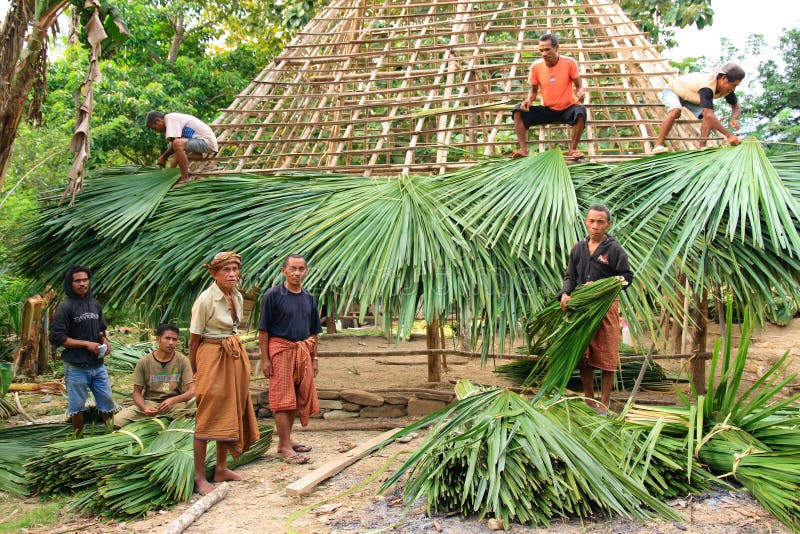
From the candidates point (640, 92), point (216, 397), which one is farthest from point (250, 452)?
point (640, 92)

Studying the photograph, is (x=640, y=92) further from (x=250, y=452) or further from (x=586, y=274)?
(x=250, y=452)

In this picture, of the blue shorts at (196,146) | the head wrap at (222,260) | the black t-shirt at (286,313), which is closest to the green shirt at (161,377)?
the black t-shirt at (286,313)

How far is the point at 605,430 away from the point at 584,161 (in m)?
2.61

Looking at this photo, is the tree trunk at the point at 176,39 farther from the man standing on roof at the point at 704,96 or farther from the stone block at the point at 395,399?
the man standing on roof at the point at 704,96

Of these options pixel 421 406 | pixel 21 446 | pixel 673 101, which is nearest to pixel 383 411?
pixel 421 406

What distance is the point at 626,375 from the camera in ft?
22.5

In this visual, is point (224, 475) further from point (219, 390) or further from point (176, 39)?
point (176, 39)

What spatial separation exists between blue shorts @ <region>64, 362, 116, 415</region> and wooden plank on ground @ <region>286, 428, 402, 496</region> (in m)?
1.75

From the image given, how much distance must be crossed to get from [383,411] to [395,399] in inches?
5.7

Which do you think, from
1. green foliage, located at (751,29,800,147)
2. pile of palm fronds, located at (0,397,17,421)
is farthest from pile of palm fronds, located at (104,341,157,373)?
green foliage, located at (751,29,800,147)

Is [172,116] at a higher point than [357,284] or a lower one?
higher

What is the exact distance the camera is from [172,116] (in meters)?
6.71

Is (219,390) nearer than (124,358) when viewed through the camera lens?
Yes

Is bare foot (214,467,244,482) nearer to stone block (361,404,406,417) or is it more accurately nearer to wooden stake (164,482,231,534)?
wooden stake (164,482,231,534)
